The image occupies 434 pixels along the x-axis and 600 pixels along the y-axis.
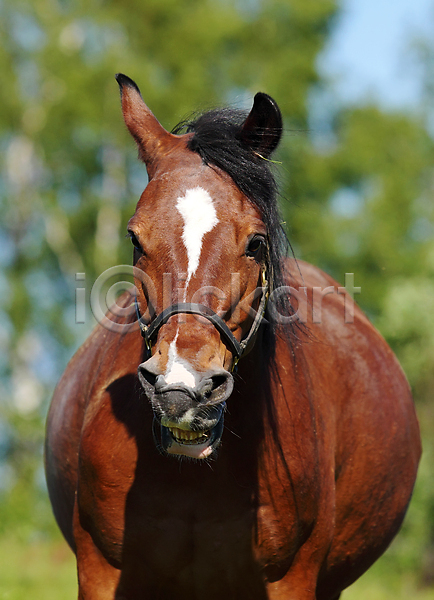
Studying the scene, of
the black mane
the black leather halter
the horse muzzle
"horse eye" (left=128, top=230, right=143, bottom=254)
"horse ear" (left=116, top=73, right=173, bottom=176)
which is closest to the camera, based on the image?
the horse muzzle

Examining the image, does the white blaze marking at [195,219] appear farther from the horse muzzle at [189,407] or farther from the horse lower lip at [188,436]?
the horse lower lip at [188,436]

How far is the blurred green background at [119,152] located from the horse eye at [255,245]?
44.2 ft

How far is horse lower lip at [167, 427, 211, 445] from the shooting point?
273 centimetres

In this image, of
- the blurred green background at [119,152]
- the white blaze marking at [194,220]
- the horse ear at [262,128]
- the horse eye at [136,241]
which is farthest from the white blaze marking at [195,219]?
the blurred green background at [119,152]

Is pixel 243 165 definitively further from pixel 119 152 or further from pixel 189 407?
pixel 119 152

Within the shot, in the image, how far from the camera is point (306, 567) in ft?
11.5

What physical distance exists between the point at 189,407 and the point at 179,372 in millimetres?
124

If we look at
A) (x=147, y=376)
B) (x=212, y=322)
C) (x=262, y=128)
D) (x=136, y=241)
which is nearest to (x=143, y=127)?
(x=262, y=128)

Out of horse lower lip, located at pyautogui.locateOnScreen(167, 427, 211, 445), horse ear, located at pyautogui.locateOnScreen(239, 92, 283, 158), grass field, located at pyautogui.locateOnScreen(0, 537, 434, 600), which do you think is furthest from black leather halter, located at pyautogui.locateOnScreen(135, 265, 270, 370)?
grass field, located at pyautogui.locateOnScreen(0, 537, 434, 600)

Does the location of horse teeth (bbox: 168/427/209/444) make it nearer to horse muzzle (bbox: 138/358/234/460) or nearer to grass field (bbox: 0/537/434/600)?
horse muzzle (bbox: 138/358/234/460)

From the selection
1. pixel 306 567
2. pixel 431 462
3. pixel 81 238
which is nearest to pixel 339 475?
pixel 306 567

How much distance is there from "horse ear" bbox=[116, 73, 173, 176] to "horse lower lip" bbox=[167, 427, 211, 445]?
125 centimetres

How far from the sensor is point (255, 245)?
10.1 feet

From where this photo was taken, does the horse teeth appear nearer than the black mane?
Yes
